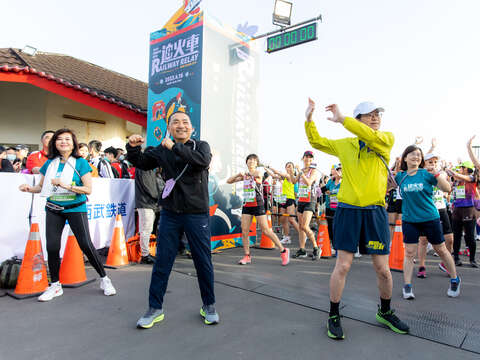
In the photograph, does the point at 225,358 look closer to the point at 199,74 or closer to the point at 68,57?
the point at 199,74

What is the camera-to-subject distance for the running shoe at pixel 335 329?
8.69ft

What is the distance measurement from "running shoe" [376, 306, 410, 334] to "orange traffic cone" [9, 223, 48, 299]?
3728mm

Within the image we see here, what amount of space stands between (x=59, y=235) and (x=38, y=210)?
1726mm

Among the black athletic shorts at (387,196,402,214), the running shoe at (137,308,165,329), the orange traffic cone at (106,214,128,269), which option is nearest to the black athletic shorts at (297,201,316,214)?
the black athletic shorts at (387,196,402,214)

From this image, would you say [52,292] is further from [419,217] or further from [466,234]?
[466,234]

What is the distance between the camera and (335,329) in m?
2.69

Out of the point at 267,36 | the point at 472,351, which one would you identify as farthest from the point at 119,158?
the point at 472,351

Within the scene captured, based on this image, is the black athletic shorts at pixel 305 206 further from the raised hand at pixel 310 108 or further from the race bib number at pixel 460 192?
the raised hand at pixel 310 108

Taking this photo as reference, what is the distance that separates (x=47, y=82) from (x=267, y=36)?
5882mm

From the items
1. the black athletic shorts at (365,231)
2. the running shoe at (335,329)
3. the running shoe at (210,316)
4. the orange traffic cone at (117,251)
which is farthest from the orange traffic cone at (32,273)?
the black athletic shorts at (365,231)

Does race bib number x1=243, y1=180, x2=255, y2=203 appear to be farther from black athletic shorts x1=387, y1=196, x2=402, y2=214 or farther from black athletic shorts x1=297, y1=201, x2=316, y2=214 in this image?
black athletic shorts x1=387, y1=196, x2=402, y2=214

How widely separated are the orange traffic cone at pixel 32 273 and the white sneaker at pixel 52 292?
9.2 inches

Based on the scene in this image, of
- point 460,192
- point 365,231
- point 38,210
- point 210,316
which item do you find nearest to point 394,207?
point 460,192

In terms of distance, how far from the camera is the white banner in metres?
4.61
